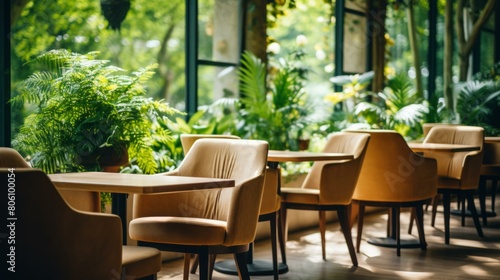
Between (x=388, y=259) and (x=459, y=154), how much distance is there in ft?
6.24

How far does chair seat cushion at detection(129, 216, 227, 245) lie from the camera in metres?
3.50

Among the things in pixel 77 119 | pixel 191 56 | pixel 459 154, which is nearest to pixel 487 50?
pixel 459 154

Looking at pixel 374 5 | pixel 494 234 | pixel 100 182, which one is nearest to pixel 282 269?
pixel 100 182

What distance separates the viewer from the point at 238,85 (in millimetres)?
7434

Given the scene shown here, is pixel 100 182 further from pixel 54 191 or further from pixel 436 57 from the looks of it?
pixel 436 57

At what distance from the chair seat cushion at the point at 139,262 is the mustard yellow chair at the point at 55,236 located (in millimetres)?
96

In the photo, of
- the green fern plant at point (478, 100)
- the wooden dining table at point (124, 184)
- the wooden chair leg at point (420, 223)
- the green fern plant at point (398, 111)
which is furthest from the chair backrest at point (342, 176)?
the green fern plant at point (478, 100)

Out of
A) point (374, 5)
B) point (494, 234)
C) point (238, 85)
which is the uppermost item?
point (374, 5)

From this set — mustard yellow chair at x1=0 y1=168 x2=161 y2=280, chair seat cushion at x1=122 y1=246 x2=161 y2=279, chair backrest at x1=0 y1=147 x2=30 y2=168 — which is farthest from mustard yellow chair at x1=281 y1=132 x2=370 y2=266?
mustard yellow chair at x1=0 y1=168 x2=161 y2=280

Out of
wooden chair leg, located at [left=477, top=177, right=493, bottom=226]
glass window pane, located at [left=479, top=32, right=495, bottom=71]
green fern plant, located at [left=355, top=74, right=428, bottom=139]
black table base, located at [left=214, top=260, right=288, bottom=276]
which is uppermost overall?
glass window pane, located at [left=479, top=32, right=495, bottom=71]

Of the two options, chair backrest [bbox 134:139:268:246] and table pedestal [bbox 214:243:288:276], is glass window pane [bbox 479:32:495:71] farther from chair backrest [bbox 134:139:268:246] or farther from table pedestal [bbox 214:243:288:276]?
chair backrest [bbox 134:139:268:246]

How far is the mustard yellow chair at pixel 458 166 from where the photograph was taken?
633cm

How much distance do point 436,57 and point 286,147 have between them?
5.25 meters

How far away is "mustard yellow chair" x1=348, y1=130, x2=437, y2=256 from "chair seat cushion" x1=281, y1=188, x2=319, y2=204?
57cm
